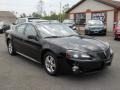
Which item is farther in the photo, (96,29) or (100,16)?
(100,16)

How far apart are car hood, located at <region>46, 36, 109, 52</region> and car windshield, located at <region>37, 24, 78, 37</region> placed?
439 mm

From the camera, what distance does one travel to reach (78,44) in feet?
18.9

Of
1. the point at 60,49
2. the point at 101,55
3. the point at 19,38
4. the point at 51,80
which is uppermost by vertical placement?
the point at 19,38

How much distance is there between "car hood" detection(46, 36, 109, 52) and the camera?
557cm

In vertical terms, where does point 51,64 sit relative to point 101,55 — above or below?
below

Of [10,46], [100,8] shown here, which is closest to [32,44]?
[10,46]

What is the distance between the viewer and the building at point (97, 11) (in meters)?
24.1

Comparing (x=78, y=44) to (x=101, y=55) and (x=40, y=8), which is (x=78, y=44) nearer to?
(x=101, y=55)

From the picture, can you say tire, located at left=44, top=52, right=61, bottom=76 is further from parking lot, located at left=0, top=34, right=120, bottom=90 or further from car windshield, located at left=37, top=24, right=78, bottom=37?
car windshield, located at left=37, top=24, right=78, bottom=37

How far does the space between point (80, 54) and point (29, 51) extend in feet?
7.36

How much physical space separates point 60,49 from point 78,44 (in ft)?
1.65

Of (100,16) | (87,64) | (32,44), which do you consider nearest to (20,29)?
(32,44)

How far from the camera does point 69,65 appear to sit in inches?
214

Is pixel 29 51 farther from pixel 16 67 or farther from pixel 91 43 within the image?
pixel 91 43
